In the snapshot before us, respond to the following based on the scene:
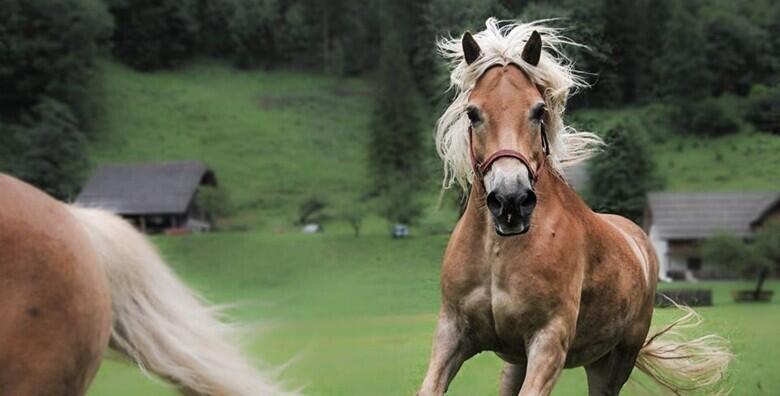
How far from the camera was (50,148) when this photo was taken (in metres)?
60.2

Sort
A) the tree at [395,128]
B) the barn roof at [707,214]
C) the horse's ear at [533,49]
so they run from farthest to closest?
the tree at [395,128], the barn roof at [707,214], the horse's ear at [533,49]

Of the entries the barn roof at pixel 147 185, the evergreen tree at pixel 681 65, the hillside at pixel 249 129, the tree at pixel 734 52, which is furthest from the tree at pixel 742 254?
the barn roof at pixel 147 185

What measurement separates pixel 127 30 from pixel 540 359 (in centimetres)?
9311

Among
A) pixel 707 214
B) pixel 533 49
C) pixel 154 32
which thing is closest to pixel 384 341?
pixel 533 49

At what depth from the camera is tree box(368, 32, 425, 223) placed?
66.1 metres

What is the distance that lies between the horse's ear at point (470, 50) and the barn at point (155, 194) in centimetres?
5551

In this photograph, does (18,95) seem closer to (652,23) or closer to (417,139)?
(417,139)

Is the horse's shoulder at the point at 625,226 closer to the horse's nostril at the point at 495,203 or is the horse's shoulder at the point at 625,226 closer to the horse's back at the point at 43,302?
the horse's nostril at the point at 495,203

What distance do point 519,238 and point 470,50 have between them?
0.87m

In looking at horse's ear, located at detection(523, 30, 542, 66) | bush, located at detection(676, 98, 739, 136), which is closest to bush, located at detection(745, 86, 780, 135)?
bush, located at detection(676, 98, 739, 136)

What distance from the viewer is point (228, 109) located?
81250mm

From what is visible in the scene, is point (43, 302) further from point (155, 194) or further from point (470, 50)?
point (155, 194)

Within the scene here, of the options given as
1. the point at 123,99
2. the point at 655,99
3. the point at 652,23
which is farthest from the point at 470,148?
the point at 123,99

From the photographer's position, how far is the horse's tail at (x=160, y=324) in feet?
13.1
